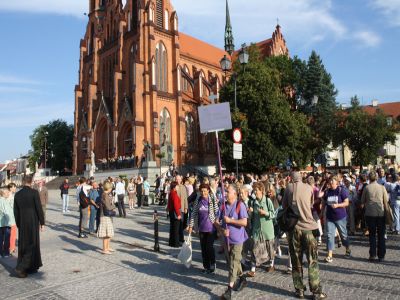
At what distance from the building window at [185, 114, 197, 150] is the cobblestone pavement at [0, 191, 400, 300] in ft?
112

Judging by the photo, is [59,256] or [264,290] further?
[59,256]

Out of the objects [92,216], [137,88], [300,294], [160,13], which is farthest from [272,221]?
[160,13]

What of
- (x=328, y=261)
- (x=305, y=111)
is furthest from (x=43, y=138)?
(x=328, y=261)

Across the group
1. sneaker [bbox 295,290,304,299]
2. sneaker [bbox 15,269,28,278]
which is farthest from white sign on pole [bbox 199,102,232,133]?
sneaker [bbox 15,269,28,278]

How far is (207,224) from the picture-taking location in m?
7.40

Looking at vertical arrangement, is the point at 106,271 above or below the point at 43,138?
below

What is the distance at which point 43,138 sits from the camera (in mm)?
64062

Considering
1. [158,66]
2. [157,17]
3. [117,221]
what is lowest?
[117,221]

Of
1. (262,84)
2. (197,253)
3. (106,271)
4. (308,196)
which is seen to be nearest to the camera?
(308,196)

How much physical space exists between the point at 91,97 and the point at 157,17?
12.8 meters

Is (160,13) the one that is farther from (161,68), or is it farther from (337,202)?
(337,202)

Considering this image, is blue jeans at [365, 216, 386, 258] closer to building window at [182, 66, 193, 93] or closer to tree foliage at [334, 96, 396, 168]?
tree foliage at [334, 96, 396, 168]

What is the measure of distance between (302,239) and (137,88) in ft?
117

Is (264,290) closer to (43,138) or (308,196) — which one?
(308,196)
